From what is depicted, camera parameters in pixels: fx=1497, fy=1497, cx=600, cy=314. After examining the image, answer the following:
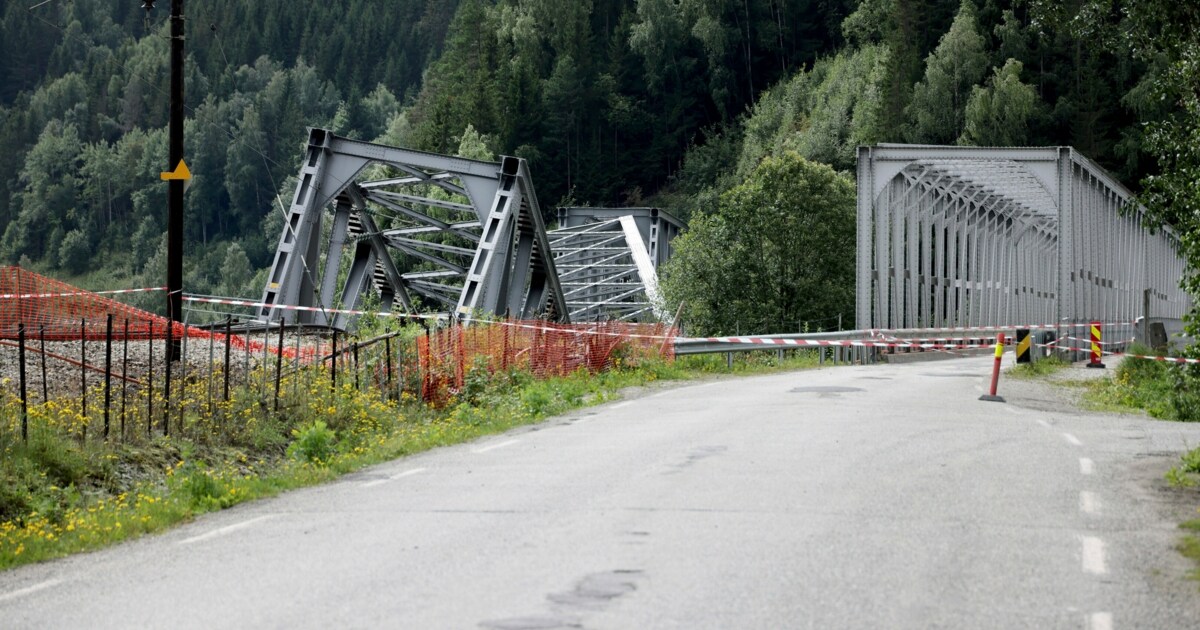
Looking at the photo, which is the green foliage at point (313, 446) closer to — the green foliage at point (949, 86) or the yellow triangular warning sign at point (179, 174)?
the yellow triangular warning sign at point (179, 174)

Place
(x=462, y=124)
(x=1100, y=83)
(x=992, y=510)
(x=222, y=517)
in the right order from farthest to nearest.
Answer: (x=462, y=124) < (x=1100, y=83) < (x=222, y=517) < (x=992, y=510)

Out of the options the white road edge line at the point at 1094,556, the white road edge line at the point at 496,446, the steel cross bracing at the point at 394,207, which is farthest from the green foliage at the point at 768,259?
the white road edge line at the point at 1094,556

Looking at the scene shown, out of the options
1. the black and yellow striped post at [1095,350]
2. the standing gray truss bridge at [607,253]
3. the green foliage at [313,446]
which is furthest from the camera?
the standing gray truss bridge at [607,253]

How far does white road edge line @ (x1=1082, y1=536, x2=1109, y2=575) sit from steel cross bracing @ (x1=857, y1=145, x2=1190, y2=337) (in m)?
15.7

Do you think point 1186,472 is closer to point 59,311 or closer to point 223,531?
point 223,531

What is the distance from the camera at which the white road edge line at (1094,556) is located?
8067 millimetres

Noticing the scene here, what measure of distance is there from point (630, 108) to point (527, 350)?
99490 mm

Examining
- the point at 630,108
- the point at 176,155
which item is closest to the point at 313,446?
the point at 176,155

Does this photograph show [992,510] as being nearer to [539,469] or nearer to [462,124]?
[539,469]

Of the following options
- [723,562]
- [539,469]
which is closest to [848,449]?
[539,469]

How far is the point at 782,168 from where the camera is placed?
59812 mm

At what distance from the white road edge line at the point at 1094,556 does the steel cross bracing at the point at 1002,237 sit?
51.6ft

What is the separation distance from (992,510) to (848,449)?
333 centimetres

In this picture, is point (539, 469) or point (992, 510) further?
point (539, 469)
